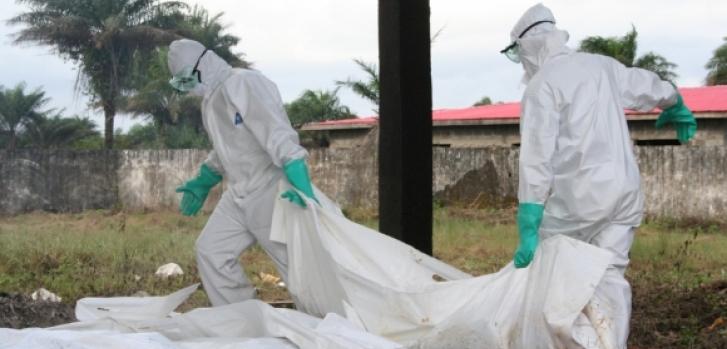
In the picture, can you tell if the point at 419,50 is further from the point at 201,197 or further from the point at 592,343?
the point at 592,343

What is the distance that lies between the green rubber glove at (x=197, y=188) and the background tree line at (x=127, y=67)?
18.6 meters

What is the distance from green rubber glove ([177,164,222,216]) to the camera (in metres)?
5.44

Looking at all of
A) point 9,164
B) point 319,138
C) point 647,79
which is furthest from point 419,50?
point 319,138

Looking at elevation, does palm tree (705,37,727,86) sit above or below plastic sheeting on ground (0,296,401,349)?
above

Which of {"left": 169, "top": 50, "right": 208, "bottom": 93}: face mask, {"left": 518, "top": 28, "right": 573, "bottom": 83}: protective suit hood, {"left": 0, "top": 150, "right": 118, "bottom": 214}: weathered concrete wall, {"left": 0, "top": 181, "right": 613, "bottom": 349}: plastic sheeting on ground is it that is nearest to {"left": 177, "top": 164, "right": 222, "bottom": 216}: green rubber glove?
{"left": 169, "top": 50, "right": 208, "bottom": 93}: face mask

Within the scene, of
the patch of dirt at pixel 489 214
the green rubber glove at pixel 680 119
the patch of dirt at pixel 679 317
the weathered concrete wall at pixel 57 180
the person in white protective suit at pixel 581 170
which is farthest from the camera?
the weathered concrete wall at pixel 57 180

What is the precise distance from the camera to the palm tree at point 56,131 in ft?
95.0

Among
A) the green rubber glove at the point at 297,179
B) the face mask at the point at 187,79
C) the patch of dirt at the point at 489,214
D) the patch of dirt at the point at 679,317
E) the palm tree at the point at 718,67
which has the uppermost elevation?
the palm tree at the point at 718,67

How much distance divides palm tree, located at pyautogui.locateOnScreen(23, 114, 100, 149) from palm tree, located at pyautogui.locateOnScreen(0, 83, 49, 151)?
0.23 metres

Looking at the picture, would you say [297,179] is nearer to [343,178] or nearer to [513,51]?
[513,51]

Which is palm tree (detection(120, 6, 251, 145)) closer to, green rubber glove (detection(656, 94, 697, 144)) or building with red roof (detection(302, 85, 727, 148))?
building with red roof (detection(302, 85, 727, 148))

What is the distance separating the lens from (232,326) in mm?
4395

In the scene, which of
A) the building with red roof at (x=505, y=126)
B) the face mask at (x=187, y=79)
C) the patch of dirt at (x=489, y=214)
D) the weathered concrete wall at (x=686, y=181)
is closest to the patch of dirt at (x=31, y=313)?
the face mask at (x=187, y=79)

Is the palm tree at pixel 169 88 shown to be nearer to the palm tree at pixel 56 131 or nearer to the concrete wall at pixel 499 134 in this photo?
the palm tree at pixel 56 131
